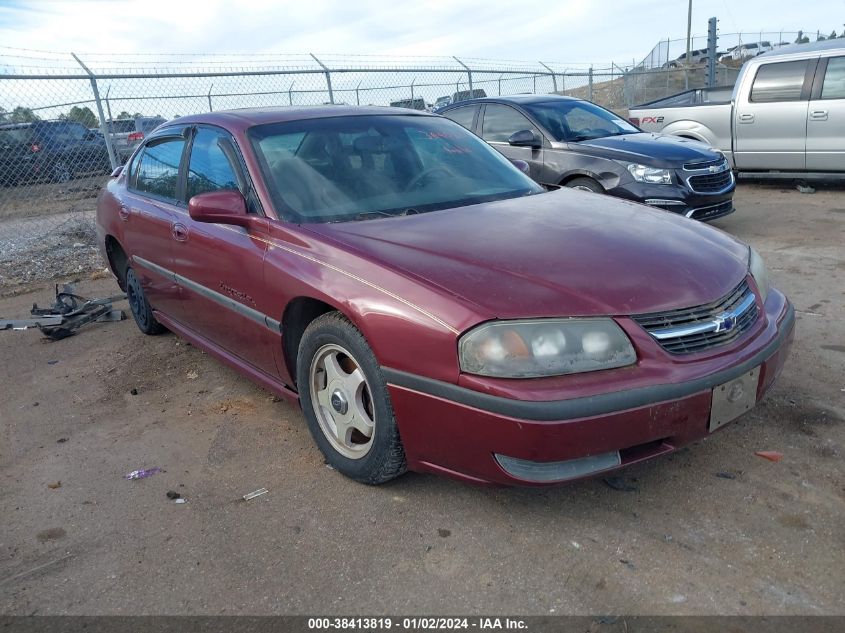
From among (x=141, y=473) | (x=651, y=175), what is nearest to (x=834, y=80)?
(x=651, y=175)

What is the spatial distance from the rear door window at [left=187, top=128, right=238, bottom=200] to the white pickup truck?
795 centimetres

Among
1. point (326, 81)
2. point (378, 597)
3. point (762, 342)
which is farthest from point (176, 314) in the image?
point (326, 81)

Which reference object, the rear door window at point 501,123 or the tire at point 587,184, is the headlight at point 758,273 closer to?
the tire at point 587,184

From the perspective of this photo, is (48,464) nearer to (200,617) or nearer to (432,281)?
(200,617)

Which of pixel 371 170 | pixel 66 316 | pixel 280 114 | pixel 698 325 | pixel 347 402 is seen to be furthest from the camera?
pixel 66 316

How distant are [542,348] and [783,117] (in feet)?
27.6

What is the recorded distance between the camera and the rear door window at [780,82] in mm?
9039

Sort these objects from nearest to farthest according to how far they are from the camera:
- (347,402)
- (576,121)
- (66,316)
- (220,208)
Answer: (347,402), (220,208), (66,316), (576,121)

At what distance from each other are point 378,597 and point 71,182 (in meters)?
10.1

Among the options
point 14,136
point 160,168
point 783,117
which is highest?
point 160,168

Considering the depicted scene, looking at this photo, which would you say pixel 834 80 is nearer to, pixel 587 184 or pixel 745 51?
pixel 587 184

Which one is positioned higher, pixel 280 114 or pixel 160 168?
pixel 280 114

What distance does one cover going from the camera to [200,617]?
227 centimetres

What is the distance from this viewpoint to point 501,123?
7.82 m
